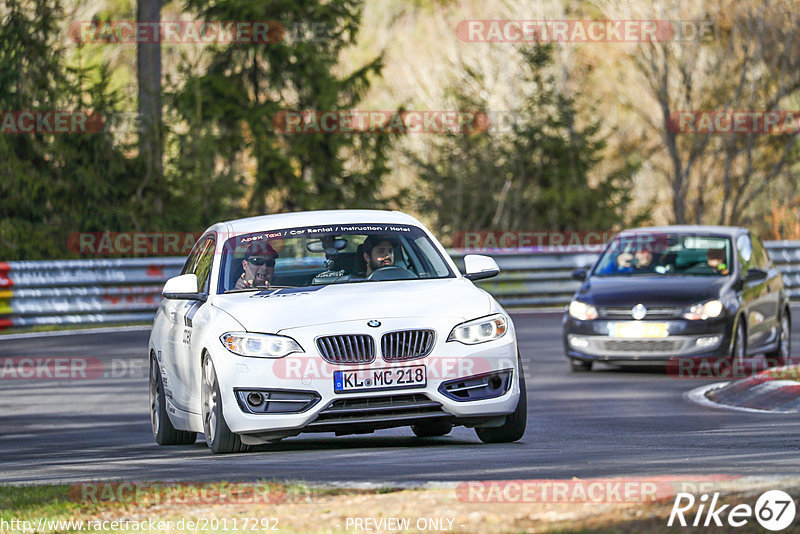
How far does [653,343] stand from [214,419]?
7.80 m

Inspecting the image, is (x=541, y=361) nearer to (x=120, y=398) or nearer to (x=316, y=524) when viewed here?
(x=120, y=398)

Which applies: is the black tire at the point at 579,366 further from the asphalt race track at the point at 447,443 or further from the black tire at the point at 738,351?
the black tire at the point at 738,351

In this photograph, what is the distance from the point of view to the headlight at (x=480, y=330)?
10070 millimetres

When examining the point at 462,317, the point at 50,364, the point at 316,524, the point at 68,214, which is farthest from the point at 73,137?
the point at 316,524

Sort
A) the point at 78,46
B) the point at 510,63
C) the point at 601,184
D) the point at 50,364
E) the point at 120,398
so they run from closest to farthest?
the point at 120,398, the point at 50,364, the point at 78,46, the point at 601,184, the point at 510,63

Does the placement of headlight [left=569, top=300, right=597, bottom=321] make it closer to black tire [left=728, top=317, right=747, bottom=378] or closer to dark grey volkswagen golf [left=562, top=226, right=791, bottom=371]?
dark grey volkswagen golf [left=562, top=226, right=791, bottom=371]

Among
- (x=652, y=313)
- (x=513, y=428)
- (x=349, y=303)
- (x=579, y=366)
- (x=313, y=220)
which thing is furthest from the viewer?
(x=579, y=366)

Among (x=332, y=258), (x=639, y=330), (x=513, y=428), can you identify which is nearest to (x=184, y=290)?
(x=332, y=258)

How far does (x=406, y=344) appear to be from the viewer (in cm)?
993

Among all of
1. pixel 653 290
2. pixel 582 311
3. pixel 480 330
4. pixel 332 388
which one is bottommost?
pixel 582 311

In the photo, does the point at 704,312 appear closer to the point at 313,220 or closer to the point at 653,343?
the point at 653,343

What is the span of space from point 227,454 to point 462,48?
3337 centimetres

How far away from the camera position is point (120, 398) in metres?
15.8

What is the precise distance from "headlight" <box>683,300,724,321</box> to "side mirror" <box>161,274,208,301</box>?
7.36 metres
